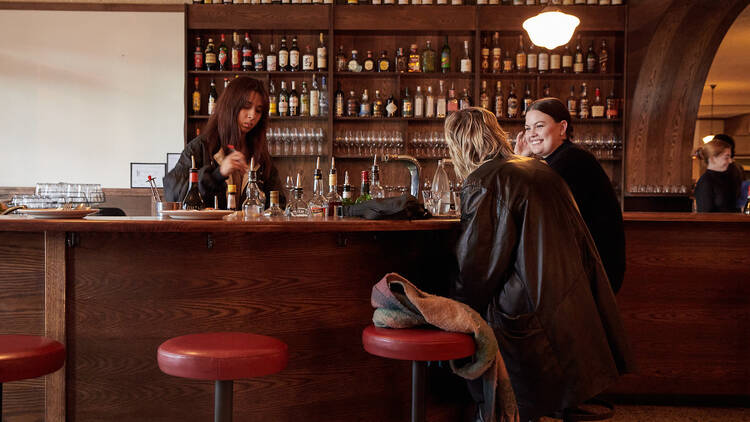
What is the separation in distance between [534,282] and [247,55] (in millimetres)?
3943

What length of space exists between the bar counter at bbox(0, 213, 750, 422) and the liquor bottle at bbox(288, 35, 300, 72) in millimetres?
3224

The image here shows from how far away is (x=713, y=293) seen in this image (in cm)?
312

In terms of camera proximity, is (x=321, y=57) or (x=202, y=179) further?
(x=321, y=57)

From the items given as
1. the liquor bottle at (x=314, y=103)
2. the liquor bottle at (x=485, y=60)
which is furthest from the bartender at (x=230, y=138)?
the liquor bottle at (x=485, y=60)

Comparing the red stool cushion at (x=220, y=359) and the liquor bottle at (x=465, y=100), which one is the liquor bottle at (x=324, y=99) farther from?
the red stool cushion at (x=220, y=359)

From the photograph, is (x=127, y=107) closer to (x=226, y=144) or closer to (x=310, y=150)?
(x=310, y=150)

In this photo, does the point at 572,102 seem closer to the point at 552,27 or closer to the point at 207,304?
the point at 552,27

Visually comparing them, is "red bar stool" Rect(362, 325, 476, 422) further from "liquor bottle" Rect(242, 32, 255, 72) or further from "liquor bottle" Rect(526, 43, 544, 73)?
"liquor bottle" Rect(526, 43, 544, 73)

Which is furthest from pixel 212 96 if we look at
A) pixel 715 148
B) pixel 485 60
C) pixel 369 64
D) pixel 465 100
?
pixel 715 148

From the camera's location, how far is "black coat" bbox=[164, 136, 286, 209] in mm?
2816

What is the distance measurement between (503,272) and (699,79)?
4128mm

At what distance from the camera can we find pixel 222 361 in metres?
1.50

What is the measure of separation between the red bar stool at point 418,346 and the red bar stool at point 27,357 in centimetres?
86

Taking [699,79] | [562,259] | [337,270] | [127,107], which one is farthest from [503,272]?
[127,107]
